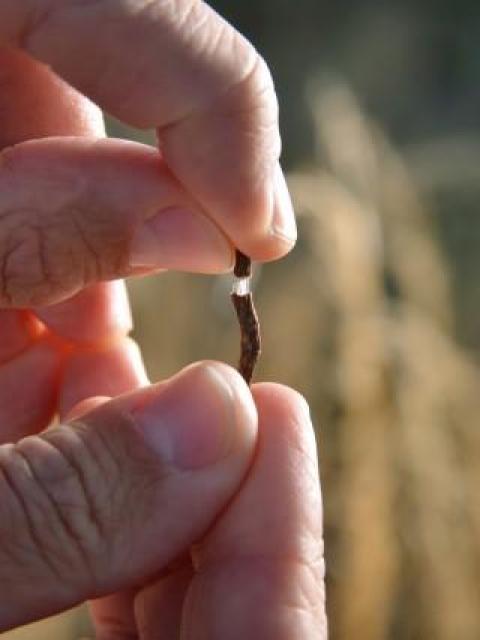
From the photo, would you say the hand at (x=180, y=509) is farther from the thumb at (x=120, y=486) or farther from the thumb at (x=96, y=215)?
the thumb at (x=96, y=215)

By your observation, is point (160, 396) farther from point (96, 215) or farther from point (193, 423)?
point (96, 215)

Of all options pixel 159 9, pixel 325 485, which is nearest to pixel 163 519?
pixel 159 9

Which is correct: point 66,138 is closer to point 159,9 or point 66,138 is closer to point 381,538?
point 159,9

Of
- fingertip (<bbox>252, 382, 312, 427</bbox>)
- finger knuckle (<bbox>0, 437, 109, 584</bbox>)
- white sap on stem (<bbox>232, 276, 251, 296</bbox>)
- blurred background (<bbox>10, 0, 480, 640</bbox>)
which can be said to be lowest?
blurred background (<bbox>10, 0, 480, 640</bbox>)

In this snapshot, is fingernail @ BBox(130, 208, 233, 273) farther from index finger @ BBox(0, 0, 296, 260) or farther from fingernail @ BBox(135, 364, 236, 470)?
fingernail @ BBox(135, 364, 236, 470)

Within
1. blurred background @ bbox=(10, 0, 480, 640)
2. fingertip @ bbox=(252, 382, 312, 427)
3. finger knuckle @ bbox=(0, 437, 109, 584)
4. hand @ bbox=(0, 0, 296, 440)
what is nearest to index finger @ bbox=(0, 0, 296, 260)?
hand @ bbox=(0, 0, 296, 440)

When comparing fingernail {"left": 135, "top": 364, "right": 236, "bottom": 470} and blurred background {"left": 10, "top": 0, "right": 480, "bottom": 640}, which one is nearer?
fingernail {"left": 135, "top": 364, "right": 236, "bottom": 470}
